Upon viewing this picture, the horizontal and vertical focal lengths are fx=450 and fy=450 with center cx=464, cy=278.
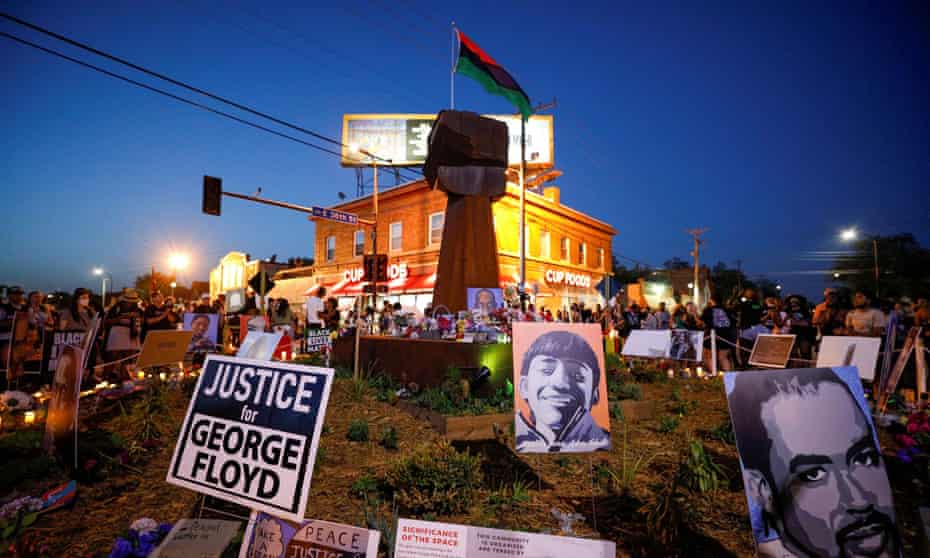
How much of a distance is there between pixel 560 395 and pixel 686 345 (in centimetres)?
859

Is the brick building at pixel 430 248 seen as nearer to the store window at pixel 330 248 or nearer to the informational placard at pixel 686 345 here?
the store window at pixel 330 248

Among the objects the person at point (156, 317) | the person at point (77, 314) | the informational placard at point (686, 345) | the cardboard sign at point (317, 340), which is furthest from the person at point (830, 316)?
the person at point (77, 314)

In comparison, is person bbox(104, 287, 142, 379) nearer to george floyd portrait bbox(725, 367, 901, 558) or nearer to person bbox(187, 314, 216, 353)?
person bbox(187, 314, 216, 353)

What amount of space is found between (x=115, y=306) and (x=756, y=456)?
11712 mm

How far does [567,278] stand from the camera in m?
32.0

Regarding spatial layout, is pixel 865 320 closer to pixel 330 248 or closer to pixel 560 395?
pixel 560 395

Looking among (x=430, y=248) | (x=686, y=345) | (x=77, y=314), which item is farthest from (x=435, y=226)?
(x=77, y=314)

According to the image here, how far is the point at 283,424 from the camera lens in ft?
9.95

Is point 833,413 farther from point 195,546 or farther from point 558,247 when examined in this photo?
point 558,247

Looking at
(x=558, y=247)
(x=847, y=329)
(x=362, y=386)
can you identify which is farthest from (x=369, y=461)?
(x=558, y=247)

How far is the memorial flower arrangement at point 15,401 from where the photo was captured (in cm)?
708

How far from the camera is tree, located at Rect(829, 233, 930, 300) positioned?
151ft

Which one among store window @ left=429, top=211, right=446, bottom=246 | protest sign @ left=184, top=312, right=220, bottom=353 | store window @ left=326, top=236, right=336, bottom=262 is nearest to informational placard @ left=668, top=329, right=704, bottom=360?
protest sign @ left=184, top=312, right=220, bottom=353

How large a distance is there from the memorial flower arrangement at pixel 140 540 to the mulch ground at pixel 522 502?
30 centimetres
